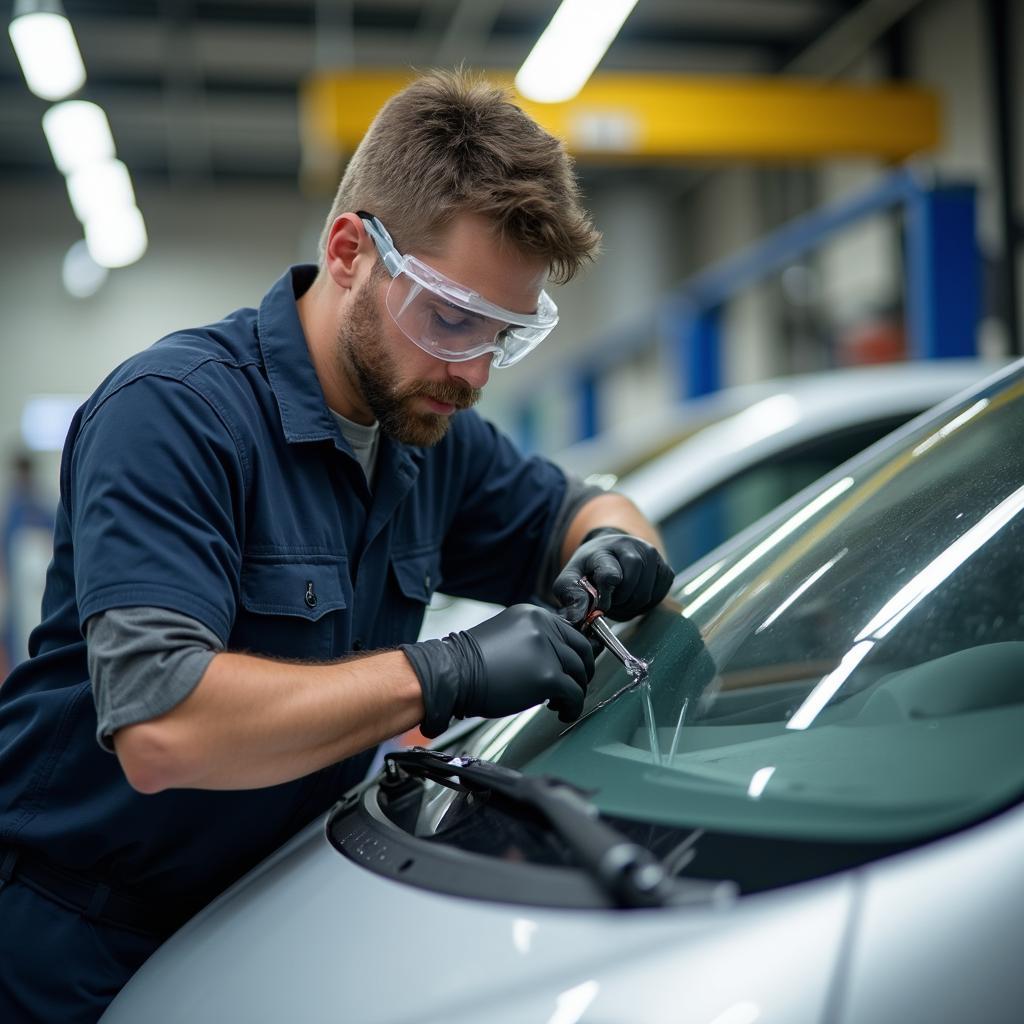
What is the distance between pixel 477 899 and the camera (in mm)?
939

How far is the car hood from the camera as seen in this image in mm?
790

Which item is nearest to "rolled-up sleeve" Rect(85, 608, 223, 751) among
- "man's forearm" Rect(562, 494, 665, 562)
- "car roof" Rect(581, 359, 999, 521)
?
"man's forearm" Rect(562, 494, 665, 562)

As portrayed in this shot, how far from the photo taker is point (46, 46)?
21.2ft

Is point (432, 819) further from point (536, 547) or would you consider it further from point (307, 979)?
point (536, 547)

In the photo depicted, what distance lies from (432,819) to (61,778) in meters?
0.45

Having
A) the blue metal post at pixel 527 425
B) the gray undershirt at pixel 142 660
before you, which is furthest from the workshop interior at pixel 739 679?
the blue metal post at pixel 527 425

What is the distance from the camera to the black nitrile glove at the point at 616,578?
1421mm

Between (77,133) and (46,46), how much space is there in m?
2.26

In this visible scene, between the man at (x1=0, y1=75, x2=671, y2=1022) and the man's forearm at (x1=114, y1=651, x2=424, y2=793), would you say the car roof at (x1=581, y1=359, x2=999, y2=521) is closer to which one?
the man at (x1=0, y1=75, x2=671, y2=1022)

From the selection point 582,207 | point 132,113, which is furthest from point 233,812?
point 132,113

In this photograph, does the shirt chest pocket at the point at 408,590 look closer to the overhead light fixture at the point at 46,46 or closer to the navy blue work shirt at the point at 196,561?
the navy blue work shirt at the point at 196,561

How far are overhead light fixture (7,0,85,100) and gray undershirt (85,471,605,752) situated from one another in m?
5.93

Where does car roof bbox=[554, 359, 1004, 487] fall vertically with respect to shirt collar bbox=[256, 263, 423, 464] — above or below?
below

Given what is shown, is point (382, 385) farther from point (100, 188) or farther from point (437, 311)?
point (100, 188)
